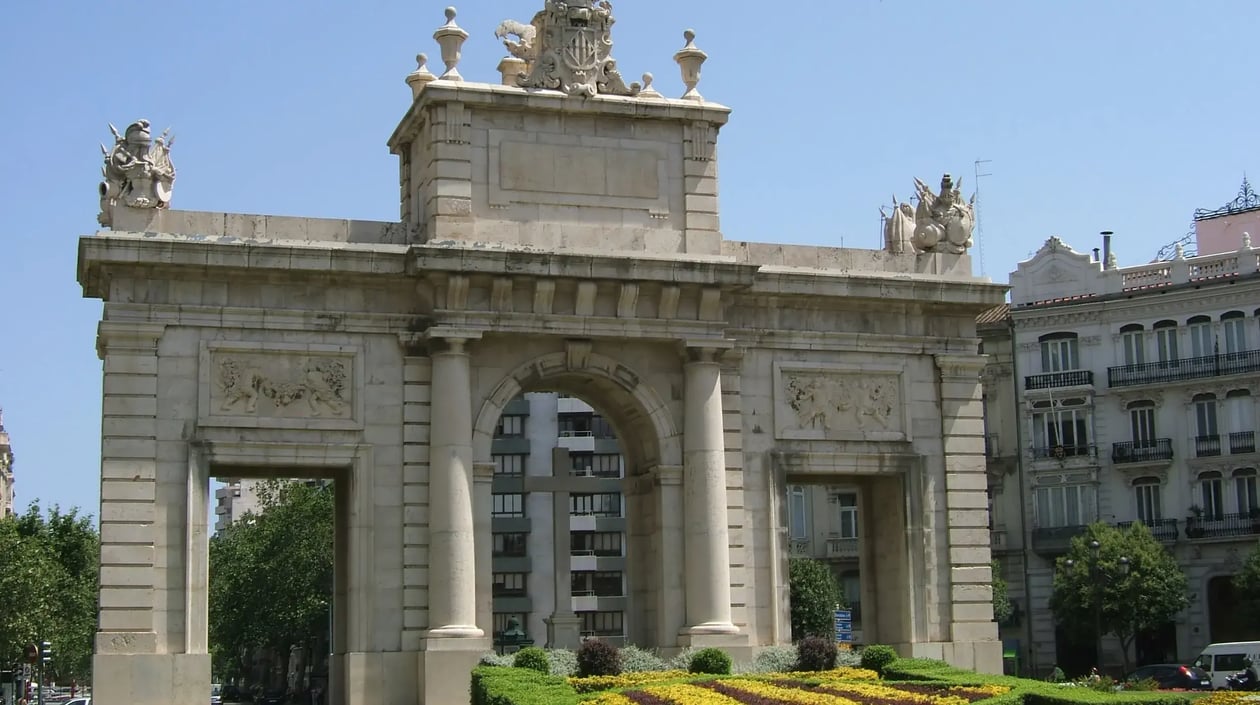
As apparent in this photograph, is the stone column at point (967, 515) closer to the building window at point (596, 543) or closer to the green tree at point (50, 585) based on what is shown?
the green tree at point (50, 585)

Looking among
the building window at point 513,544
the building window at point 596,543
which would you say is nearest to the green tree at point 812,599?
the building window at point 596,543

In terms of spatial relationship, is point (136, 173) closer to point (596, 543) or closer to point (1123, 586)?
point (1123, 586)

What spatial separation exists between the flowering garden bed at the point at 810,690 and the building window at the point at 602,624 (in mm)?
41777

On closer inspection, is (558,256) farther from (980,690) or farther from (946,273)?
(980,690)

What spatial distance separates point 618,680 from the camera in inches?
1235

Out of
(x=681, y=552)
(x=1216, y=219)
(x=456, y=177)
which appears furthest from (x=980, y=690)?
(x=1216, y=219)

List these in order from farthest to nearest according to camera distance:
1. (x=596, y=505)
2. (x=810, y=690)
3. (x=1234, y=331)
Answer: (x=596, y=505), (x=1234, y=331), (x=810, y=690)

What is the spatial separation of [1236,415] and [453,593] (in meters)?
36.3

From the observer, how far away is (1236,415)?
201 ft

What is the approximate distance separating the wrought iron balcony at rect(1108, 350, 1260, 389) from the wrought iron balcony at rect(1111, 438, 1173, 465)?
2.06m

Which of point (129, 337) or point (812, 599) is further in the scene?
point (812, 599)

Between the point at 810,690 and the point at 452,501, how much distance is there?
8.12m

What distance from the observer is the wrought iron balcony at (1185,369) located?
61156mm

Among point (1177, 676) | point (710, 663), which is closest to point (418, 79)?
point (710, 663)
